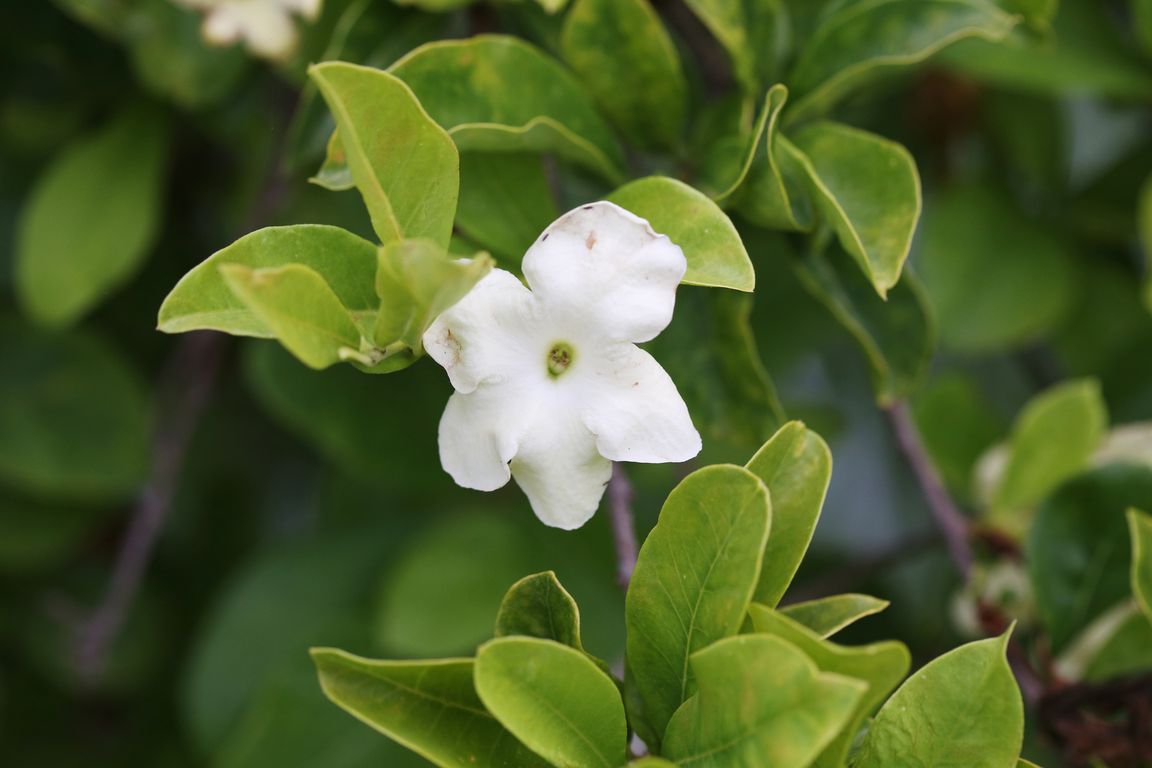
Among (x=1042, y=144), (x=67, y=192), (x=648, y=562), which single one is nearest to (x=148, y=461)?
(x=67, y=192)

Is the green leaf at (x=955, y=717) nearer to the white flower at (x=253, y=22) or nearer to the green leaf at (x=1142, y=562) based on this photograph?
the green leaf at (x=1142, y=562)

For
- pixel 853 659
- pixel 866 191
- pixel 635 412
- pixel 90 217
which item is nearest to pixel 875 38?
pixel 866 191

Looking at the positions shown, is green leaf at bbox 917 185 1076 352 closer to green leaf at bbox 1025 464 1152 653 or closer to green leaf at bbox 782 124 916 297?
green leaf at bbox 1025 464 1152 653

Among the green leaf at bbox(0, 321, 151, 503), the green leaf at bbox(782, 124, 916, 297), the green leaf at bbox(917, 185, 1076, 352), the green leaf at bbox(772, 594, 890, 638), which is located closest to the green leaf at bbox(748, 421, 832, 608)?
the green leaf at bbox(772, 594, 890, 638)

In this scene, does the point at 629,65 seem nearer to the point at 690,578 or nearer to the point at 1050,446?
the point at 690,578

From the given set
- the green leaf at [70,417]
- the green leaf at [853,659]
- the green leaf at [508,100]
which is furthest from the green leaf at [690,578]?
the green leaf at [70,417]
